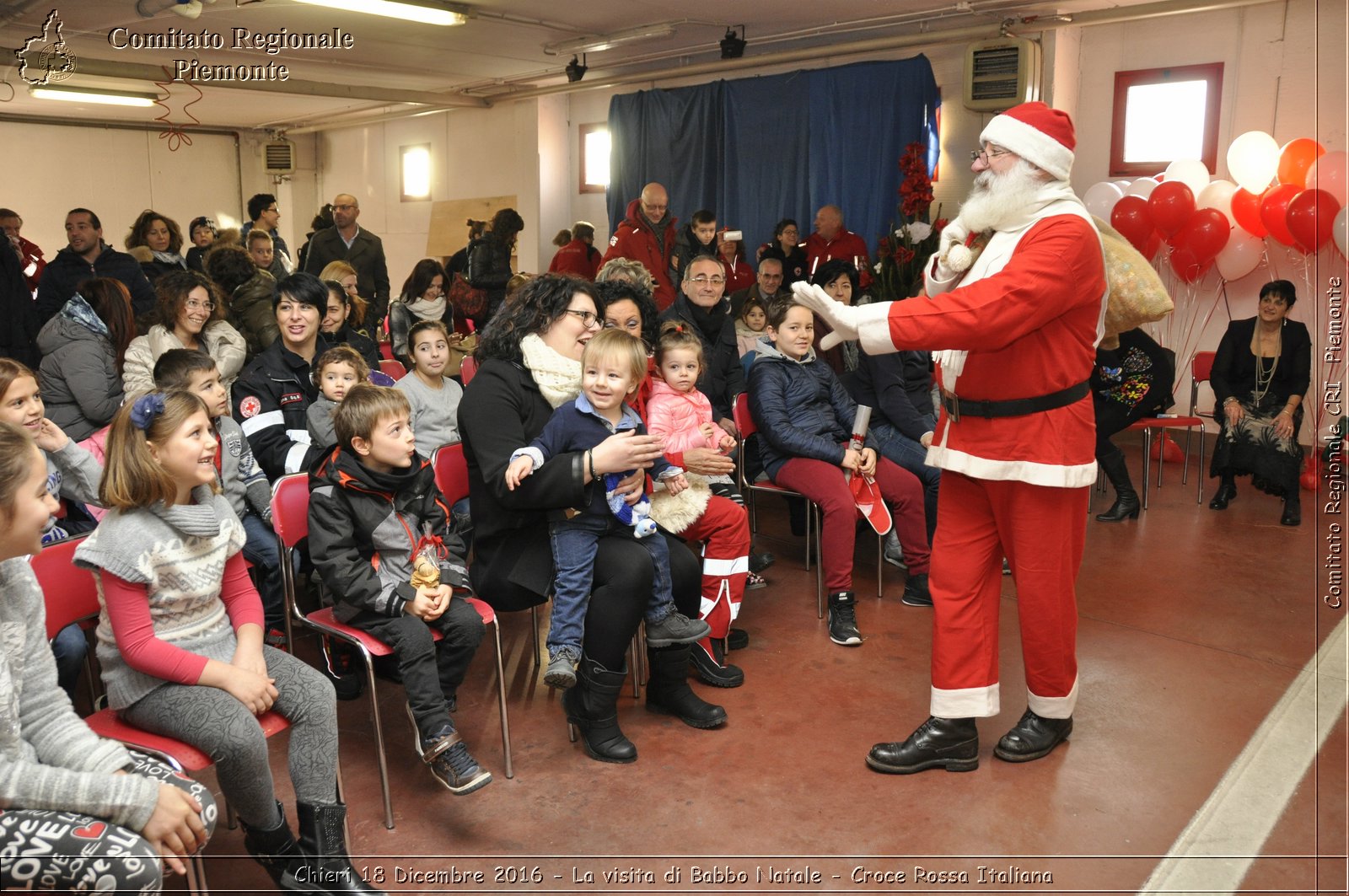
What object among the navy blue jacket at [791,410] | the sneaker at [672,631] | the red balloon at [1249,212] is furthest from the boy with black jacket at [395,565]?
the red balloon at [1249,212]

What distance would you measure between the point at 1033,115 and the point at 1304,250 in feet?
15.5

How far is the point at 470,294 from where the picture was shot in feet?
22.9

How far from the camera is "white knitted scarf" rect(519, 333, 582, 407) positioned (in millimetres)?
2934

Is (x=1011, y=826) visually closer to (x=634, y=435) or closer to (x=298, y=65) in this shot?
(x=634, y=435)

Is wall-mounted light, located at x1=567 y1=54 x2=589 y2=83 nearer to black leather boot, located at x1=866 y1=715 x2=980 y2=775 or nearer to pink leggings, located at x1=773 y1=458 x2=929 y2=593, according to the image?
pink leggings, located at x1=773 y1=458 x2=929 y2=593

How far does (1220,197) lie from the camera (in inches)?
265

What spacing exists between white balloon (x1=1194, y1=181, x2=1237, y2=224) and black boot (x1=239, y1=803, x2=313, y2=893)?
671 cm

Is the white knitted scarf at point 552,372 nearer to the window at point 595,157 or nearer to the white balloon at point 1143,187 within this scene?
the white balloon at point 1143,187

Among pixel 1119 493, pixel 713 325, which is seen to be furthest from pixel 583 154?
pixel 1119 493

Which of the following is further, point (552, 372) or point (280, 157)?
point (280, 157)

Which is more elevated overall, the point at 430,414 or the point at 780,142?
the point at 780,142

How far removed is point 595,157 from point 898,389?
7894 mm

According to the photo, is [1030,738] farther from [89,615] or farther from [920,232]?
[920,232]

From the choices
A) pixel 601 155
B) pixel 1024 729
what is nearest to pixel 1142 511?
pixel 1024 729
